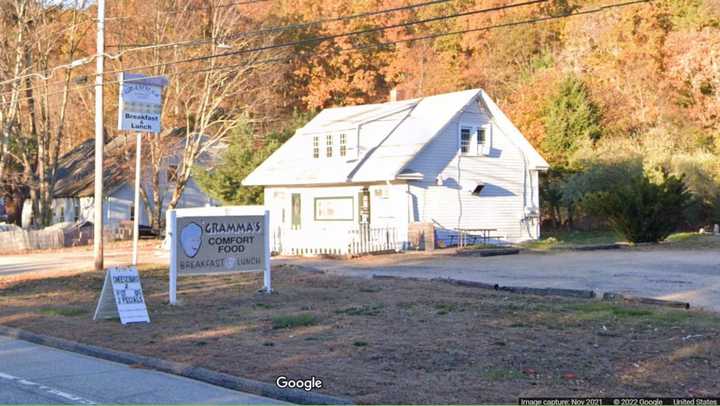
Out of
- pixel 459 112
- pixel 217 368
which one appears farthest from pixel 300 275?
pixel 459 112

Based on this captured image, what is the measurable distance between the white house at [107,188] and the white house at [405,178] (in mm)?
15467

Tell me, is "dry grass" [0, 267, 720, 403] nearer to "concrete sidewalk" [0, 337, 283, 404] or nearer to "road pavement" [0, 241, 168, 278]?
"concrete sidewalk" [0, 337, 283, 404]

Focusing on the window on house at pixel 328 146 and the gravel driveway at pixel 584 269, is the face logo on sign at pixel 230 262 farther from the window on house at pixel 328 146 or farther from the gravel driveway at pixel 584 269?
the window on house at pixel 328 146

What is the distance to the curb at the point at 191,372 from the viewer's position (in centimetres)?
943

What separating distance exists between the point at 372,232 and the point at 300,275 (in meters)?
9.43

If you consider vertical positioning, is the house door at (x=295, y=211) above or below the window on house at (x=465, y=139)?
below

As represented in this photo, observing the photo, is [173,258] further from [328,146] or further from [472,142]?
[328,146]

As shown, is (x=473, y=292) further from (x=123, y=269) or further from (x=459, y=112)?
(x=459, y=112)

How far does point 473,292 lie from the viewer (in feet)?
57.6

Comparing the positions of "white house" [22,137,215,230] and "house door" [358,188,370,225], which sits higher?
"white house" [22,137,215,230]

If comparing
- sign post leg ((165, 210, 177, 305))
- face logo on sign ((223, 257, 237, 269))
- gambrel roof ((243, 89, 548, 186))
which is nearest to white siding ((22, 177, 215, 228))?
gambrel roof ((243, 89, 548, 186))

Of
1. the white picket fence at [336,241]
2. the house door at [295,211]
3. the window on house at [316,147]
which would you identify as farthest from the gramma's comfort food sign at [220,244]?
the window on house at [316,147]

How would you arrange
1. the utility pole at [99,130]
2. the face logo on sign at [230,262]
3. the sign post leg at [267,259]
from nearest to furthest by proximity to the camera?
the face logo on sign at [230,262]
the sign post leg at [267,259]
the utility pole at [99,130]

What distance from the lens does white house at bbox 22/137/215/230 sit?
52.4m
